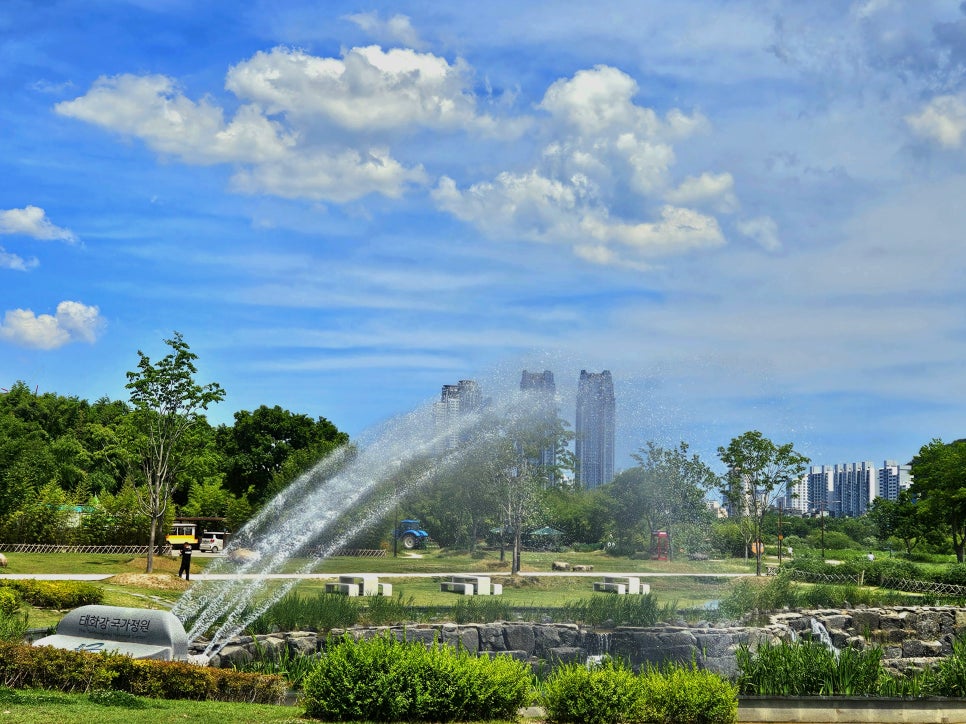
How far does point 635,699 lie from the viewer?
38.0 feet

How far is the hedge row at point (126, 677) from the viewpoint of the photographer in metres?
12.2

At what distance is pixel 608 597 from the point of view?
69.6ft

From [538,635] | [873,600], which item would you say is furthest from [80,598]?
[873,600]

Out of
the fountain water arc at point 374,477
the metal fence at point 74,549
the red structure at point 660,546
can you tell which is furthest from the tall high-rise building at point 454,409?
the metal fence at point 74,549

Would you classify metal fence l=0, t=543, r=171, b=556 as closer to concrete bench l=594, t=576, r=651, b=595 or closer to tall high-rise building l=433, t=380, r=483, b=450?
concrete bench l=594, t=576, r=651, b=595

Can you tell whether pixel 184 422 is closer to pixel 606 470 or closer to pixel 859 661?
pixel 606 470

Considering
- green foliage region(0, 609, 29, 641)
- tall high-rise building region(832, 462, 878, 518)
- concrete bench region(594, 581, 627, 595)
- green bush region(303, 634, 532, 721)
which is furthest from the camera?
tall high-rise building region(832, 462, 878, 518)

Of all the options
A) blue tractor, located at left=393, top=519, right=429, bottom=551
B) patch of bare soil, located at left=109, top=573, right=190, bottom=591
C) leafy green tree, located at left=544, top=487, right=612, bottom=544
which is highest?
leafy green tree, located at left=544, top=487, right=612, bottom=544

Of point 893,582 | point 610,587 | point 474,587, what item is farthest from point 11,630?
point 893,582

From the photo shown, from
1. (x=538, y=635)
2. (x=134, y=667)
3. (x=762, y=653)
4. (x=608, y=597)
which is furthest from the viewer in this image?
(x=608, y=597)

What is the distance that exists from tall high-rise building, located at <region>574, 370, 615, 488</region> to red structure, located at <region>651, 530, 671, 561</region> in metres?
3.79

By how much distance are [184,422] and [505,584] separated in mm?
15348

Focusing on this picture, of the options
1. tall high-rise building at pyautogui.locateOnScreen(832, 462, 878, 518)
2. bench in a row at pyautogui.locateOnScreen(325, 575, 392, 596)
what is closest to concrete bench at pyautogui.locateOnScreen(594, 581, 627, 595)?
bench in a row at pyautogui.locateOnScreen(325, 575, 392, 596)

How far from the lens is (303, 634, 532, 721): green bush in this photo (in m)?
11.0
